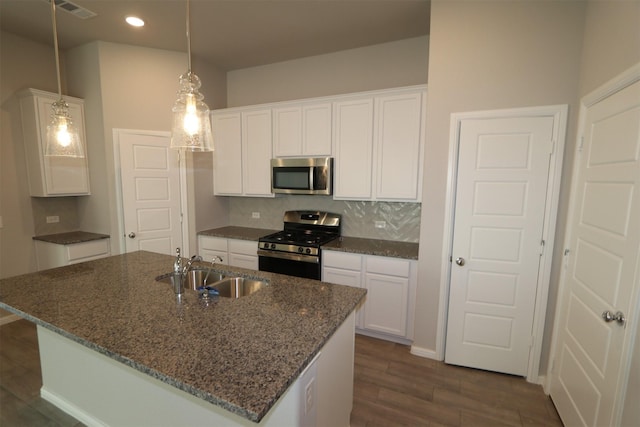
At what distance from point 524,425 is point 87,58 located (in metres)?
5.27

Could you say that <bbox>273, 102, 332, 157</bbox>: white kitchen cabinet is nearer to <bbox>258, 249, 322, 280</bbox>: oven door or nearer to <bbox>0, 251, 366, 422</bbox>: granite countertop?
<bbox>258, 249, 322, 280</bbox>: oven door

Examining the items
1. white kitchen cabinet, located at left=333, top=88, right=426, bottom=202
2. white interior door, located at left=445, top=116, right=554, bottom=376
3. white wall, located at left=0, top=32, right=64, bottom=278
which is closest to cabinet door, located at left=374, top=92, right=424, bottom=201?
white kitchen cabinet, located at left=333, top=88, right=426, bottom=202

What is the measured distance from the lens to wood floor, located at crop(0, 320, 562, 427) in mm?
1979

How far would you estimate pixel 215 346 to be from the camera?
46.8 inches

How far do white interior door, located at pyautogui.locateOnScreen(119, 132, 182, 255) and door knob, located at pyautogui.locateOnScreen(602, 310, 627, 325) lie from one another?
395 centimetres

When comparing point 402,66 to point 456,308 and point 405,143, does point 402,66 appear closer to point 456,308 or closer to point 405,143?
point 405,143

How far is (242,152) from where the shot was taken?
374 cm

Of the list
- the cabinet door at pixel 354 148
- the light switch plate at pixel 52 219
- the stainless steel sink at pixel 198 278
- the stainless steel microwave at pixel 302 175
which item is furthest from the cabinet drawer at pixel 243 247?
the light switch plate at pixel 52 219

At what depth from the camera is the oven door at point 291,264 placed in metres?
3.12

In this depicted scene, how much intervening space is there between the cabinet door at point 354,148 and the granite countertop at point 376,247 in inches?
19.9

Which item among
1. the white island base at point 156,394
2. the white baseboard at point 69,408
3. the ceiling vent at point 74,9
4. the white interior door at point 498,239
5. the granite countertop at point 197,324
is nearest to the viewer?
the granite countertop at point 197,324

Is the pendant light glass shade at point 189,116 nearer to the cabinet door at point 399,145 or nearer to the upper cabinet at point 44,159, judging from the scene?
the cabinet door at point 399,145

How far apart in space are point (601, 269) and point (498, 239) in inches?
29.3

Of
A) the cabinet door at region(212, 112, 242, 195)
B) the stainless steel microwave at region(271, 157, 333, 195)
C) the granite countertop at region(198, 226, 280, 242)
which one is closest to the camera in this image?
the stainless steel microwave at region(271, 157, 333, 195)
